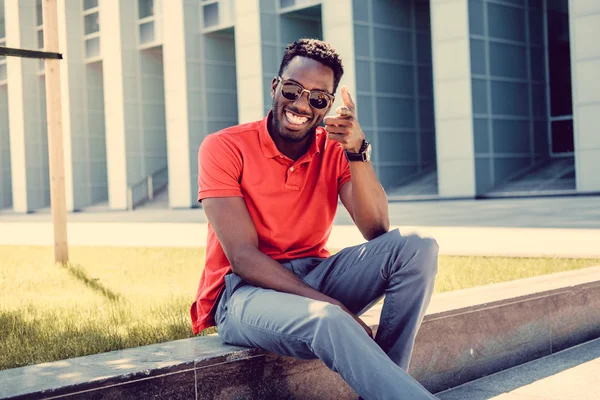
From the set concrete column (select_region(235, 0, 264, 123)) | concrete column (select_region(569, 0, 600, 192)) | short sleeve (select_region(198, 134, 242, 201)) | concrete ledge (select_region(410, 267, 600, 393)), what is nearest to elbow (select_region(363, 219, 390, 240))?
concrete ledge (select_region(410, 267, 600, 393))

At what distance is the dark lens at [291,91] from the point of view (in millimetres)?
3457

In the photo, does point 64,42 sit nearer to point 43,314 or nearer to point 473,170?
point 473,170

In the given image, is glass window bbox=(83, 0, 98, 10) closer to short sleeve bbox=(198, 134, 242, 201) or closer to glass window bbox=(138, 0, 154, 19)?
glass window bbox=(138, 0, 154, 19)

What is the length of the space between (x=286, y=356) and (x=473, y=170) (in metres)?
20.5

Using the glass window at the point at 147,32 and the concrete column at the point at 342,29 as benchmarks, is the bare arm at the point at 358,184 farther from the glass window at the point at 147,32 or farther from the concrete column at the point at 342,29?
the glass window at the point at 147,32

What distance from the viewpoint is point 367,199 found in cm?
356

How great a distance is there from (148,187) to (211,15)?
8.29 metres

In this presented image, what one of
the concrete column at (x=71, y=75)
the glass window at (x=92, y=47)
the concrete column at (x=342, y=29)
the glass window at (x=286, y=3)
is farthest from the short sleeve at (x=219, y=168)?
the glass window at (x=92, y=47)

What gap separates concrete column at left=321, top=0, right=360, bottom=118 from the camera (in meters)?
25.4

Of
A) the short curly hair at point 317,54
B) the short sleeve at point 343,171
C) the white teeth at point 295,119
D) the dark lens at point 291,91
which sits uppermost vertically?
the short curly hair at point 317,54

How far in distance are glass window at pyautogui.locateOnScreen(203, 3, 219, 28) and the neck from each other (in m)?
28.0

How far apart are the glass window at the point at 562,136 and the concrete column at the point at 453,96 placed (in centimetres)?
374

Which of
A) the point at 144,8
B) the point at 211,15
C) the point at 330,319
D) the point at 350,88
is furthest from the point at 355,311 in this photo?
the point at 144,8

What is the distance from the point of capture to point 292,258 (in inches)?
140
